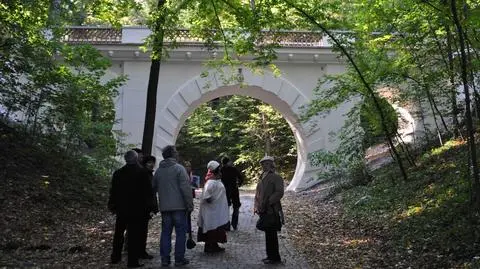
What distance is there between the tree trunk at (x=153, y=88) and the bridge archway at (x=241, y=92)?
10873 millimetres

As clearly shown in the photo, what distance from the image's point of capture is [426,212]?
9383 mm

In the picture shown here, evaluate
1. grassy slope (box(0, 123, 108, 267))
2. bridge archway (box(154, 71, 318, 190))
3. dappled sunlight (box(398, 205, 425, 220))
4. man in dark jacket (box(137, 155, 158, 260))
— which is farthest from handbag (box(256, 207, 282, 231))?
bridge archway (box(154, 71, 318, 190))

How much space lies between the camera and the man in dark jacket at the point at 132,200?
7.07 meters

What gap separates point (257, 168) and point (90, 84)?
2073 cm

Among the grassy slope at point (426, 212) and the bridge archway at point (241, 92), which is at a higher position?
the bridge archway at point (241, 92)

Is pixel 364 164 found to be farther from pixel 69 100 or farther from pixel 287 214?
pixel 69 100

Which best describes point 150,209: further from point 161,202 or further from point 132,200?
point 132,200

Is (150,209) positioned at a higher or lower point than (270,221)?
higher

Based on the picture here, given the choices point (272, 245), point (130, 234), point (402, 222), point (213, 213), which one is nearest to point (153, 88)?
point (213, 213)

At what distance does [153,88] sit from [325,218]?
561 centimetres

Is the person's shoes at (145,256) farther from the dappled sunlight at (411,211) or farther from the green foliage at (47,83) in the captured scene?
the green foliage at (47,83)

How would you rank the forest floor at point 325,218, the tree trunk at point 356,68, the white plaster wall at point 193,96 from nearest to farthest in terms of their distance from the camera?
the forest floor at point 325,218, the tree trunk at point 356,68, the white plaster wall at point 193,96

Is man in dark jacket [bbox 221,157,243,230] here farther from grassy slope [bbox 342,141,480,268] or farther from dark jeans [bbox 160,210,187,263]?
dark jeans [bbox 160,210,187,263]

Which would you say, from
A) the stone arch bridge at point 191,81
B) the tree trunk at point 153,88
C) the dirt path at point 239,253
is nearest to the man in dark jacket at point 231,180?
the dirt path at point 239,253
